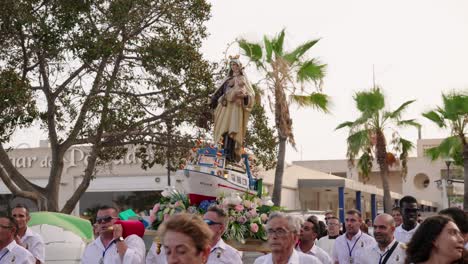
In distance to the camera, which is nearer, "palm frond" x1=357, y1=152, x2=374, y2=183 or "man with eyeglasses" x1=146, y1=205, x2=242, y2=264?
"man with eyeglasses" x1=146, y1=205, x2=242, y2=264

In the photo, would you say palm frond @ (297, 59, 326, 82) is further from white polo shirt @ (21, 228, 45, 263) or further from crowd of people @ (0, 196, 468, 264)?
white polo shirt @ (21, 228, 45, 263)

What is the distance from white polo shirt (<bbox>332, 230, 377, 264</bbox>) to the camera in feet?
31.4

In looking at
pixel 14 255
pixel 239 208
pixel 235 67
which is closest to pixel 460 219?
pixel 14 255

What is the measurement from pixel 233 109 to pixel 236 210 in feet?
8.73

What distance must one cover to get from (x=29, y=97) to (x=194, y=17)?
15.3 feet

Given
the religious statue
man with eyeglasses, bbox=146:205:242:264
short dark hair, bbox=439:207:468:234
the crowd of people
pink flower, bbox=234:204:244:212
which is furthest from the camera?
the religious statue

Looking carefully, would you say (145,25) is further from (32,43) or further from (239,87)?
(239,87)

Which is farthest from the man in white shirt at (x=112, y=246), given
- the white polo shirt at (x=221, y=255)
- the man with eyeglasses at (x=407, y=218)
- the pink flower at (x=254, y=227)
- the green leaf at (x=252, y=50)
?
the green leaf at (x=252, y=50)

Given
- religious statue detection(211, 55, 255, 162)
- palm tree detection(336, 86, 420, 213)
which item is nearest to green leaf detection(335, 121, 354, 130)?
palm tree detection(336, 86, 420, 213)

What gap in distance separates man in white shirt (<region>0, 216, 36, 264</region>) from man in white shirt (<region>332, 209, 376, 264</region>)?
12.1ft

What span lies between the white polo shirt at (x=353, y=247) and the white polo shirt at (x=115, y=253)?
290 centimetres

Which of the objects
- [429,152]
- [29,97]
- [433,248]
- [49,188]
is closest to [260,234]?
[433,248]

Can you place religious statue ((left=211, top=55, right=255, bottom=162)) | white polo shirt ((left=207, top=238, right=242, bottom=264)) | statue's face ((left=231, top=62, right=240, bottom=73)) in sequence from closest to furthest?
1. white polo shirt ((left=207, top=238, right=242, bottom=264))
2. religious statue ((left=211, top=55, right=255, bottom=162))
3. statue's face ((left=231, top=62, right=240, bottom=73))

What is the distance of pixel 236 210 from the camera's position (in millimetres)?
11805
